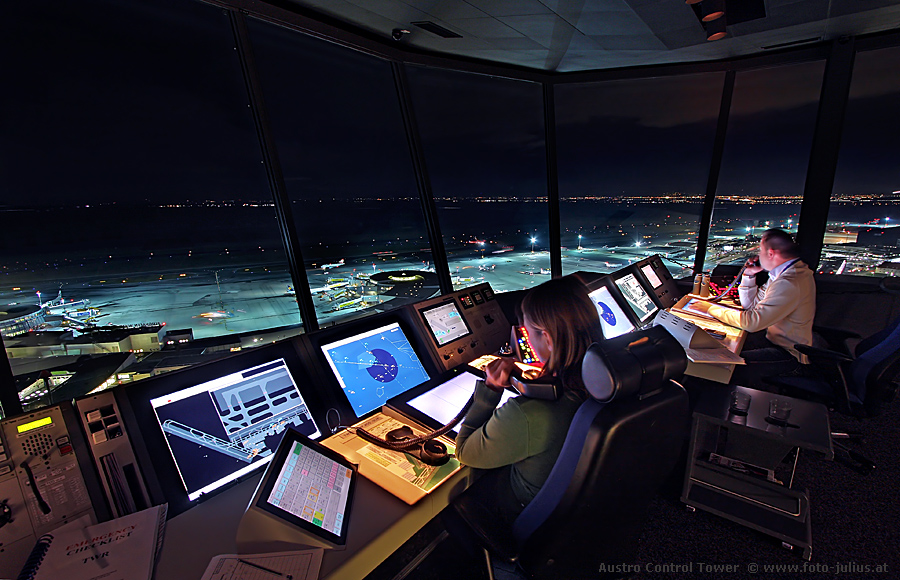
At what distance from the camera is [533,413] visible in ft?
3.87

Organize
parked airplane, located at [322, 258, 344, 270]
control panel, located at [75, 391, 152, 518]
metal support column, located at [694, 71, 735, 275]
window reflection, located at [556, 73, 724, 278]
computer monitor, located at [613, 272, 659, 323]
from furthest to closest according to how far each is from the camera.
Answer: window reflection, located at [556, 73, 724, 278]
metal support column, located at [694, 71, 735, 275]
computer monitor, located at [613, 272, 659, 323]
parked airplane, located at [322, 258, 344, 270]
control panel, located at [75, 391, 152, 518]

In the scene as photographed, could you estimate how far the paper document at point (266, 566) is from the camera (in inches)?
37.9

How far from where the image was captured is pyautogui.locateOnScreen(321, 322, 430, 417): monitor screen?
1768mm

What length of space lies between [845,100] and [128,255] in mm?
5857

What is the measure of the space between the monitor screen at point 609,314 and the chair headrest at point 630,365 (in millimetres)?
1830

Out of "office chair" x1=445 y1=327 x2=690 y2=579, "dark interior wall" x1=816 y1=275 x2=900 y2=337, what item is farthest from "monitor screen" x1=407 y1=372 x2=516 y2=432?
"dark interior wall" x1=816 y1=275 x2=900 y2=337

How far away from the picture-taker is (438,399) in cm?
178

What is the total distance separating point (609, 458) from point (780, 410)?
70.5 inches

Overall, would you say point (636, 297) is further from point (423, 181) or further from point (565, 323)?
point (565, 323)

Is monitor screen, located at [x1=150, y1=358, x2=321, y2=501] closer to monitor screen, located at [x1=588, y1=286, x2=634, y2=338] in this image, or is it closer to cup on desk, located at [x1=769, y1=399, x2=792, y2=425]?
monitor screen, located at [x1=588, y1=286, x2=634, y2=338]

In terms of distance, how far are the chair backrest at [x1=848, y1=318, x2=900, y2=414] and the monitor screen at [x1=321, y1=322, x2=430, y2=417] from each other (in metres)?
2.54

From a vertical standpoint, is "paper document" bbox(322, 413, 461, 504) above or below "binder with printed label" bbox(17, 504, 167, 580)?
below

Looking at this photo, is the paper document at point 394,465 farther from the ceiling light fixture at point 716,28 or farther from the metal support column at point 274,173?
the ceiling light fixture at point 716,28

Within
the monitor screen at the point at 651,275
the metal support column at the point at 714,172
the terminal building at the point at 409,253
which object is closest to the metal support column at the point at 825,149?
the terminal building at the point at 409,253
